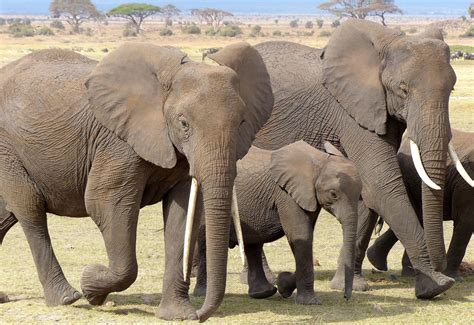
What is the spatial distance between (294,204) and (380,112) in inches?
41.3

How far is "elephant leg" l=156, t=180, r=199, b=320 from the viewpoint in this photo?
7375mm

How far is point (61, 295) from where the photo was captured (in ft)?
25.6

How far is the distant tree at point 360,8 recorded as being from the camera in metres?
75.8

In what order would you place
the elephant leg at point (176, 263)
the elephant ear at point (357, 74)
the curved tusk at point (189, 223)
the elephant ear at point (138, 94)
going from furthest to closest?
1. the elephant ear at point (357, 74)
2. the elephant leg at point (176, 263)
3. the elephant ear at point (138, 94)
4. the curved tusk at point (189, 223)

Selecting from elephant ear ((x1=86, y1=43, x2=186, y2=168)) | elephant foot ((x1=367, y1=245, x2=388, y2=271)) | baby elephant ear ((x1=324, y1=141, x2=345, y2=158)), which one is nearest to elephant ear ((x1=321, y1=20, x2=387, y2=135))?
baby elephant ear ((x1=324, y1=141, x2=345, y2=158))

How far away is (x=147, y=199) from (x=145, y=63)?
906 mm

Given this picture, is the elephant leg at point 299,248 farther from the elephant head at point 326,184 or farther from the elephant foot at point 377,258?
the elephant foot at point 377,258

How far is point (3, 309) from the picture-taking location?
7797 mm

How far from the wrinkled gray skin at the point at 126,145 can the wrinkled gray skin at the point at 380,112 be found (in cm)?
137

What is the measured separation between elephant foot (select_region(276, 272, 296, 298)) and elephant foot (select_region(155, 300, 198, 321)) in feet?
3.79

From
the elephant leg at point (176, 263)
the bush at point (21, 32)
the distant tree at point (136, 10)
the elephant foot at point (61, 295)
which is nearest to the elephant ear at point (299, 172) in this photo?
the elephant leg at point (176, 263)

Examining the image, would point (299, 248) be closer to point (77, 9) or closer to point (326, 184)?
point (326, 184)

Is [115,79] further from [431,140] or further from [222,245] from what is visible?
[431,140]

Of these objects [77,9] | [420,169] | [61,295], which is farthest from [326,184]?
[77,9]
